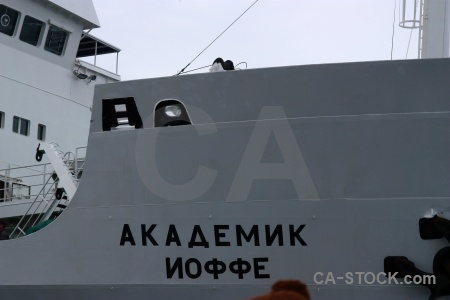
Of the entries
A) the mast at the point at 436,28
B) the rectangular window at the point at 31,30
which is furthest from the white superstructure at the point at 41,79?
the mast at the point at 436,28

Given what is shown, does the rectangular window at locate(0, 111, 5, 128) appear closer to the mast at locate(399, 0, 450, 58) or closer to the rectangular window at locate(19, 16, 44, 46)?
the rectangular window at locate(19, 16, 44, 46)

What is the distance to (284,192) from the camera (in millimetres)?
8719

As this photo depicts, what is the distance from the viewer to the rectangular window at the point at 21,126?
14047mm

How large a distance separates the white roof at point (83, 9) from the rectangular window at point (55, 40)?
0.42m

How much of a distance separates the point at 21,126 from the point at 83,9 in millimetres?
2601

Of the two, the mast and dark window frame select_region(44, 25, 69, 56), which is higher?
dark window frame select_region(44, 25, 69, 56)

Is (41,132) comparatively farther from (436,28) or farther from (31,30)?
(436,28)

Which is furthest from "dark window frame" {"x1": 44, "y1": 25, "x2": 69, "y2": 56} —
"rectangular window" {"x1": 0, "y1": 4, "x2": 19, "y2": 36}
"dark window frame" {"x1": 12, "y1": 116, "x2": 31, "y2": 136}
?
"dark window frame" {"x1": 12, "y1": 116, "x2": 31, "y2": 136}

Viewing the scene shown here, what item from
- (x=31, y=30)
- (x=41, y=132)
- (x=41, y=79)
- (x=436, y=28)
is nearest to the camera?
(x=436, y=28)

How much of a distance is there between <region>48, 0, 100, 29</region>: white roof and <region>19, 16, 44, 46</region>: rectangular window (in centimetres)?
49

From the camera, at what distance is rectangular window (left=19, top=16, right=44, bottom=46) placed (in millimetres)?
14352

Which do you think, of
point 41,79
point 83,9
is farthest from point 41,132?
point 83,9

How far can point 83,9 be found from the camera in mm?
15383

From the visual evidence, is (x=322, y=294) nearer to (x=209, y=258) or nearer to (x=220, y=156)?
(x=209, y=258)
